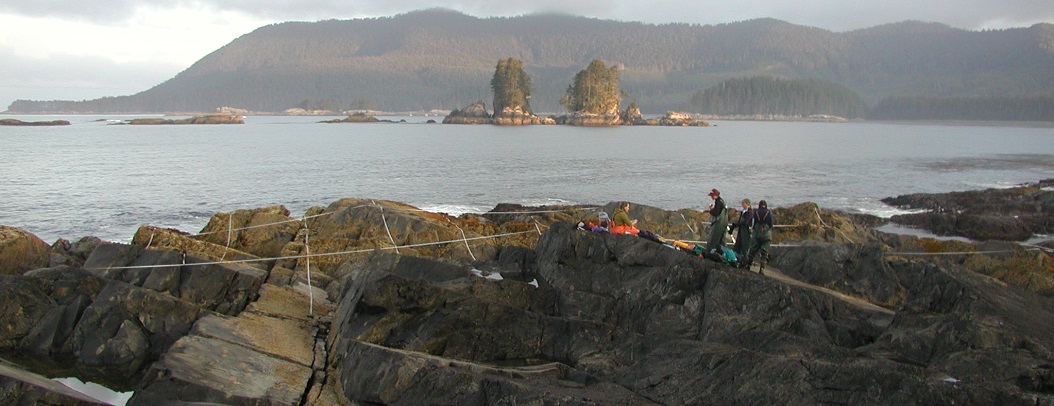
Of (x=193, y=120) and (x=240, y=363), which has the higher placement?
(x=240, y=363)

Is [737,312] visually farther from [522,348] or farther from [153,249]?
[153,249]

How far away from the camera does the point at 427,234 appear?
17781 millimetres

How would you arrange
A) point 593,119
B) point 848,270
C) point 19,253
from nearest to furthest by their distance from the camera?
point 848,270 → point 19,253 → point 593,119

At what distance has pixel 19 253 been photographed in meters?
15.2

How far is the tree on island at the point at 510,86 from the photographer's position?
15462cm

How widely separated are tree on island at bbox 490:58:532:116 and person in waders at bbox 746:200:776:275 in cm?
14217

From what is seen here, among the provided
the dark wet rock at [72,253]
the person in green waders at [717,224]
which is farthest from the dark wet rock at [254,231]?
the person in green waders at [717,224]

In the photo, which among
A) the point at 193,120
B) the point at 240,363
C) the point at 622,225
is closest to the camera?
the point at 240,363

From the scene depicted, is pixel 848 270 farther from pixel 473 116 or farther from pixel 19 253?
pixel 473 116

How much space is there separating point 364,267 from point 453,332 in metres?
4.23

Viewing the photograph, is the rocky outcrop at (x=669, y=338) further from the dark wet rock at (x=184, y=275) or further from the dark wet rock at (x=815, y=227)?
the dark wet rock at (x=815, y=227)

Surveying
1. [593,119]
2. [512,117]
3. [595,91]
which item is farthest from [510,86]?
[593,119]

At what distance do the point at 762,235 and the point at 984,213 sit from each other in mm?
22253

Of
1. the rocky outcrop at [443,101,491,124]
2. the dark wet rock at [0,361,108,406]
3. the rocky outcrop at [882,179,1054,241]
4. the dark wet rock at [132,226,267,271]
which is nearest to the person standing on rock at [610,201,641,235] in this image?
the dark wet rock at [132,226,267,271]
